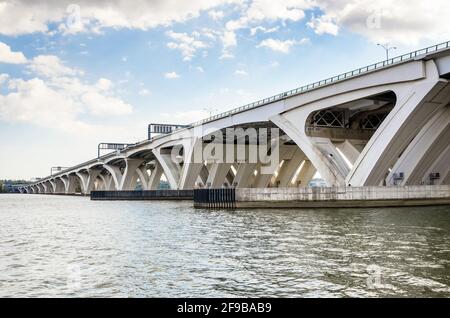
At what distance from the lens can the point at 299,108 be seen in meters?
49.4

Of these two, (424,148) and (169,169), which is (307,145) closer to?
(424,148)

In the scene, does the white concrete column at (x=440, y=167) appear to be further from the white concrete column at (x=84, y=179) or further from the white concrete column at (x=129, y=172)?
the white concrete column at (x=84, y=179)

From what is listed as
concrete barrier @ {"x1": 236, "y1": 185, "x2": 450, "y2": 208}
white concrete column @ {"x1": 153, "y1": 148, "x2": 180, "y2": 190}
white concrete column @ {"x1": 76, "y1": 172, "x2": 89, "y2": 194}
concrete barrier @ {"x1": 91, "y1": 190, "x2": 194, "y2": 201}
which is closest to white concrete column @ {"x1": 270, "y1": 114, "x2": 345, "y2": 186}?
concrete barrier @ {"x1": 236, "y1": 185, "x2": 450, "y2": 208}

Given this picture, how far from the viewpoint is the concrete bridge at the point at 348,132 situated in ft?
120

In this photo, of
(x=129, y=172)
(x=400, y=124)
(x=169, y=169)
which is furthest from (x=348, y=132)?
(x=129, y=172)

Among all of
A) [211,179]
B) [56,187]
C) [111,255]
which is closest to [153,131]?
[211,179]

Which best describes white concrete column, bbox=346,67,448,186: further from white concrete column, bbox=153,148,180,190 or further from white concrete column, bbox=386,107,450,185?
white concrete column, bbox=153,148,180,190

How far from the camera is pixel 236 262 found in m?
14.6

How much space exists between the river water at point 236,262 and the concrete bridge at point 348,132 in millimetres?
15511

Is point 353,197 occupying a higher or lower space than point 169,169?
lower

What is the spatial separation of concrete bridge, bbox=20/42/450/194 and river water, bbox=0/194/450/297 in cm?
1551

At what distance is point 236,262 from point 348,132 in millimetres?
40192
